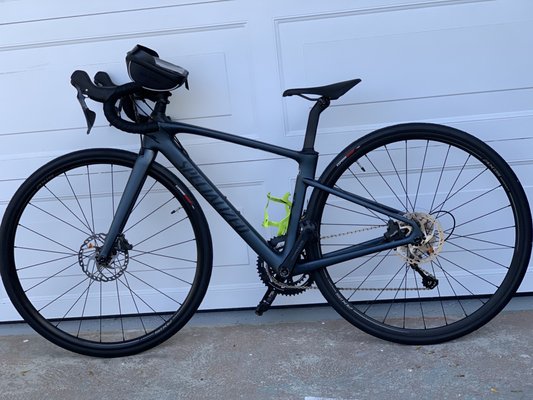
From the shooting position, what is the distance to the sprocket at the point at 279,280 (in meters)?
2.95

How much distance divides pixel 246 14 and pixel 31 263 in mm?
1682

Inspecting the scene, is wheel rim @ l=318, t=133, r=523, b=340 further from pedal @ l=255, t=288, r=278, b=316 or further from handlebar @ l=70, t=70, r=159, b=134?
handlebar @ l=70, t=70, r=159, b=134

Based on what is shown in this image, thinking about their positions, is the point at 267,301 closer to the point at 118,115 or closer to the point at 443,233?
the point at 443,233

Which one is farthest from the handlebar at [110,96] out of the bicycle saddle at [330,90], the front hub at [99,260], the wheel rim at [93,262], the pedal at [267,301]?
the pedal at [267,301]

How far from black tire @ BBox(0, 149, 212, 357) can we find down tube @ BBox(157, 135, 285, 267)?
0.27m

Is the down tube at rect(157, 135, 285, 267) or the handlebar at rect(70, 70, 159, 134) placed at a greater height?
the handlebar at rect(70, 70, 159, 134)

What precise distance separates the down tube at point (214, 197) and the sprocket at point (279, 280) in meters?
0.04

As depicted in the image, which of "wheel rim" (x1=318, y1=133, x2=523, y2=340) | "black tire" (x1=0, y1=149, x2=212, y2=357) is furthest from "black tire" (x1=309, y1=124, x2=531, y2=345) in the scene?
"black tire" (x1=0, y1=149, x2=212, y2=357)

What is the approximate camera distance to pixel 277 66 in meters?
3.09

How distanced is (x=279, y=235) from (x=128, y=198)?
0.69 metres

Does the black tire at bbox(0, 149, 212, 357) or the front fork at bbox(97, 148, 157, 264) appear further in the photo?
the black tire at bbox(0, 149, 212, 357)

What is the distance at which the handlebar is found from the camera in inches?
109

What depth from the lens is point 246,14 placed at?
3047 millimetres

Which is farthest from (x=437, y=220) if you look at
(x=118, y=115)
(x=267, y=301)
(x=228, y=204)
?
(x=118, y=115)
